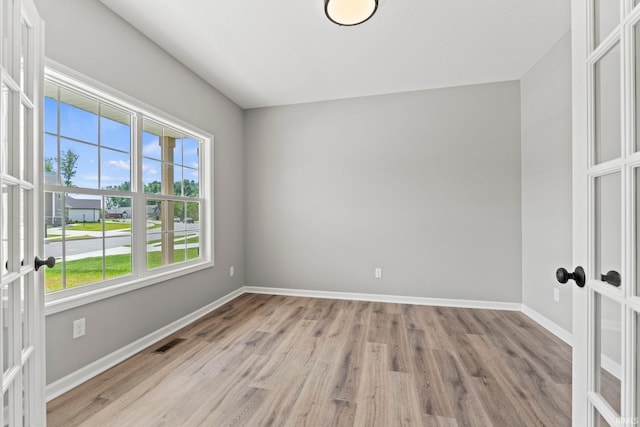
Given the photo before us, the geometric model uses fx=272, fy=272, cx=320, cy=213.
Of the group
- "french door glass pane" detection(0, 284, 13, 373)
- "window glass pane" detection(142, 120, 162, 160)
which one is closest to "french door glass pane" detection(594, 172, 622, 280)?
"french door glass pane" detection(0, 284, 13, 373)

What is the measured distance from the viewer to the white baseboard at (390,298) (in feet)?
10.9

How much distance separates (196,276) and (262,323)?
92 cm

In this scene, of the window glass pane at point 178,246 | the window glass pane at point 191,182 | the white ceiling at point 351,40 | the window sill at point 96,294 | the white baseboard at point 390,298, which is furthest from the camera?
the white baseboard at point 390,298

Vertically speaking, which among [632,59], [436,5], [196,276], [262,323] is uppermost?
[436,5]

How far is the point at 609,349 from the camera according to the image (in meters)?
0.80

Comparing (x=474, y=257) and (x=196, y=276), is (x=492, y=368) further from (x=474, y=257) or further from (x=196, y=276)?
(x=196, y=276)

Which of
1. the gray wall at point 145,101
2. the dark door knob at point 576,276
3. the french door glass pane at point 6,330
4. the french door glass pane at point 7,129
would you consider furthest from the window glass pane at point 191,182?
the dark door knob at point 576,276

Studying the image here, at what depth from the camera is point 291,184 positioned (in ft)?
13.1

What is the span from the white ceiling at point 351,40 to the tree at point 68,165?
1173 mm

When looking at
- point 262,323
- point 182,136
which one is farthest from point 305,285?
point 182,136

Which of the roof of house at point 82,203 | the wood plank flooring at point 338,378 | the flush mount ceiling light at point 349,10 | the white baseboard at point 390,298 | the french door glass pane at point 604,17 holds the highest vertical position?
the flush mount ceiling light at point 349,10

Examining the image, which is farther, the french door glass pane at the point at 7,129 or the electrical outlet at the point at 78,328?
the electrical outlet at the point at 78,328

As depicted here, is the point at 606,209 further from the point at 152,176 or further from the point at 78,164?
the point at 152,176

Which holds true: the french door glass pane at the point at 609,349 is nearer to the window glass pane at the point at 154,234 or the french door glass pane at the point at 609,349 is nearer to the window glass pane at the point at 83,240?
the window glass pane at the point at 83,240
